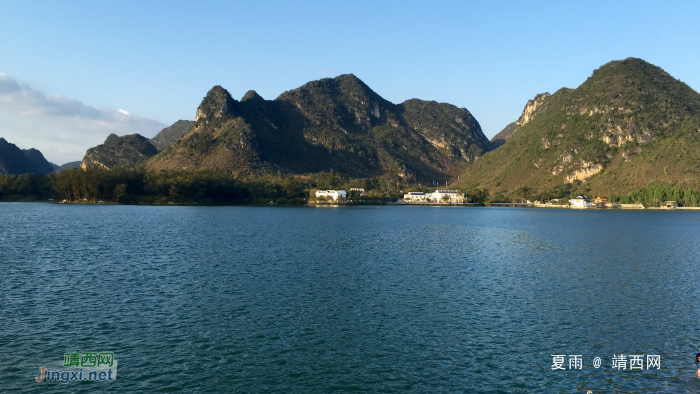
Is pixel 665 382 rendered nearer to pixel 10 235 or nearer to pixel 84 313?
pixel 84 313

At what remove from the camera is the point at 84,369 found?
18312 millimetres

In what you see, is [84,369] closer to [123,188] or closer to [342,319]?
[342,319]

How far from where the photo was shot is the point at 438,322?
2531 centimetres

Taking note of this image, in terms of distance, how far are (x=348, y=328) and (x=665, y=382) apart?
46.4 feet

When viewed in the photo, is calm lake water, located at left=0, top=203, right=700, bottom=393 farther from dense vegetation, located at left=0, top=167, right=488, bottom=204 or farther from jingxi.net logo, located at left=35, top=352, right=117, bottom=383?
dense vegetation, located at left=0, top=167, right=488, bottom=204

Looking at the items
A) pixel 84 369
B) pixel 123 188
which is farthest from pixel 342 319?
pixel 123 188

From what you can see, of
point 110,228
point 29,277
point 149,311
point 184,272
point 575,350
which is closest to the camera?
point 575,350

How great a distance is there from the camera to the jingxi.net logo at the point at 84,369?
684 inches

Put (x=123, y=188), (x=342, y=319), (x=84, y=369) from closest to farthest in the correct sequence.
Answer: (x=84, y=369) < (x=342, y=319) < (x=123, y=188)

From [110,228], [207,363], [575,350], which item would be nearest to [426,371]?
[575,350]

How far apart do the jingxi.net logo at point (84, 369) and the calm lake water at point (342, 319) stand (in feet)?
1.18

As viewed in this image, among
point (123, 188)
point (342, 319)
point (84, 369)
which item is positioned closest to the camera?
point (84, 369)

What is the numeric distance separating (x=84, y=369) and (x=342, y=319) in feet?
42.2

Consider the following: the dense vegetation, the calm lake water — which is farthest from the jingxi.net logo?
the dense vegetation
